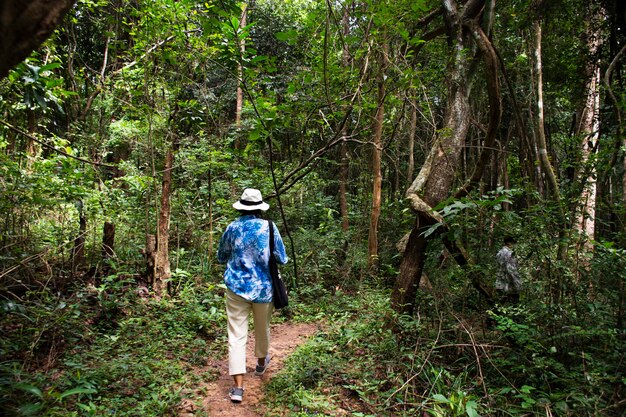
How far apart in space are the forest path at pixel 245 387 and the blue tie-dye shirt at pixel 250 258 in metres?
1.01

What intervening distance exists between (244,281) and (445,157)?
10.1 feet

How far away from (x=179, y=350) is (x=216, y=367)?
1.87ft

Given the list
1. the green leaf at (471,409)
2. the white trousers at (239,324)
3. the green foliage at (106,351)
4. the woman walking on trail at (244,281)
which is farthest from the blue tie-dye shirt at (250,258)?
the green leaf at (471,409)

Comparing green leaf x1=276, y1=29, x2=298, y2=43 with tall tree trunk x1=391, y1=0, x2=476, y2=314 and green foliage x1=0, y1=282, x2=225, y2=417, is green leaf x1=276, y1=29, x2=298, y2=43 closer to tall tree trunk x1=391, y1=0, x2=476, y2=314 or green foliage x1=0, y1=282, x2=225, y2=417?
tall tree trunk x1=391, y1=0, x2=476, y2=314

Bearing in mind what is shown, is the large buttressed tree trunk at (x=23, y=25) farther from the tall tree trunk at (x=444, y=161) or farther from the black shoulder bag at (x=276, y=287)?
the tall tree trunk at (x=444, y=161)

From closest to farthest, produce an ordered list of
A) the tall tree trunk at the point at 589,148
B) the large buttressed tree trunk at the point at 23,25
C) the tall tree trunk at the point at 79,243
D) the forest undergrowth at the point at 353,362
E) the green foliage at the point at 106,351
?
the large buttressed tree trunk at the point at 23,25
the green foliage at the point at 106,351
the forest undergrowth at the point at 353,362
the tall tree trunk at the point at 589,148
the tall tree trunk at the point at 79,243

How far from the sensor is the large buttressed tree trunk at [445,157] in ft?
16.1

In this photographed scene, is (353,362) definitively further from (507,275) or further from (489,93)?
(489,93)

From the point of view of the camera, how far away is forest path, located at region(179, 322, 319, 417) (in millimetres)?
3592

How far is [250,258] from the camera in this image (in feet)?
13.0

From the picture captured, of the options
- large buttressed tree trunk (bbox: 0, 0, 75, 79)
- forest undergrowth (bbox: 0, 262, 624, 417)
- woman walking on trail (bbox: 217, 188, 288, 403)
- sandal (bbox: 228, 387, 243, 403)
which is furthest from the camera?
woman walking on trail (bbox: 217, 188, 288, 403)

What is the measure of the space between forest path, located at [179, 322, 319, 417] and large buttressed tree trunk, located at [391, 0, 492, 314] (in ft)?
5.61

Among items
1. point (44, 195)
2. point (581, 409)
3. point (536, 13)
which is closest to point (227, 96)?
point (44, 195)

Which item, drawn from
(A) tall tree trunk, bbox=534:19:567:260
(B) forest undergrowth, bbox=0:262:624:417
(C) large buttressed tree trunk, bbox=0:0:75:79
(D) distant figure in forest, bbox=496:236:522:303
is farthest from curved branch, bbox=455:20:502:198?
(C) large buttressed tree trunk, bbox=0:0:75:79
